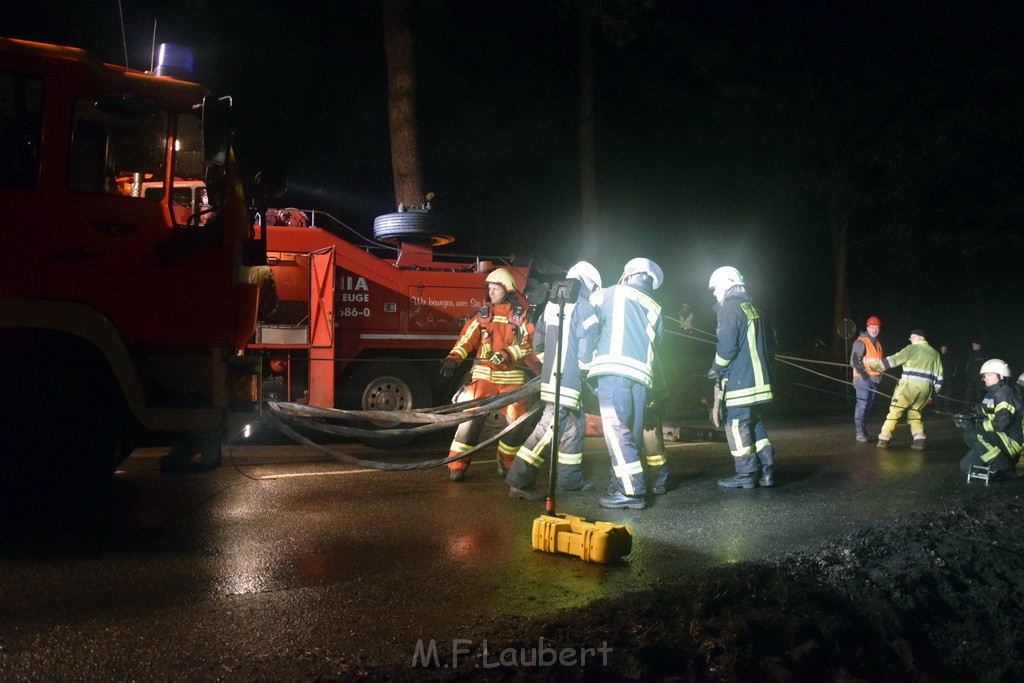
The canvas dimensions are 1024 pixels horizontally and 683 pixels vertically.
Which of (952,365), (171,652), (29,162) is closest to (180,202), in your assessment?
(29,162)

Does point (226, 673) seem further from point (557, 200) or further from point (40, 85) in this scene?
point (557, 200)

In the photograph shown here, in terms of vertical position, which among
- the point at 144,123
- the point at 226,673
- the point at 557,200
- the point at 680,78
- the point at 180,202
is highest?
the point at 680,78

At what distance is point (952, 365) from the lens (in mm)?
22781

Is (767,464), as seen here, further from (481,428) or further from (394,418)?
(394,418)

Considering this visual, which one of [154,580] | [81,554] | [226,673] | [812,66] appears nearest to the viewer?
[226,673]

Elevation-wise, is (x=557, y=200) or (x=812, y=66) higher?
(x=812, y=66)

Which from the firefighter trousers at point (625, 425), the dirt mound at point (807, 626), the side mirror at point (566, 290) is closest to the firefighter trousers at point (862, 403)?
the firefighter trousers at point (625, 425)

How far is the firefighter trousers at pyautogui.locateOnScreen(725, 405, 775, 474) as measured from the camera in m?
8.12

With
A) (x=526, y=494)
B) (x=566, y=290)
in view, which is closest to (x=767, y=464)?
(x=526, y=494)

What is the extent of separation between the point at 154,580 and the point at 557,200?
1827 centimetres

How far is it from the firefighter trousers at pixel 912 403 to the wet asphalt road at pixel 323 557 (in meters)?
2.16

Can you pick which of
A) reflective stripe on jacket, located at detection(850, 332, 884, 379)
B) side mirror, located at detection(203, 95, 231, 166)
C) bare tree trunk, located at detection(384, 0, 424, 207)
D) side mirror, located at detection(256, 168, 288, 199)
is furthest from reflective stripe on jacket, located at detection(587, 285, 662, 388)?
bare tree trunk, located at detection(384, 0, 424, 207)

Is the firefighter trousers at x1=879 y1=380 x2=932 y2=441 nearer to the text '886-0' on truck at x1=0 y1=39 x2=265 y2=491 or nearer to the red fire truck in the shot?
the red fire truck

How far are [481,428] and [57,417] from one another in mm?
3765
